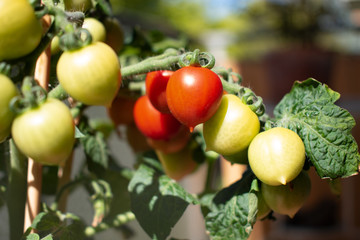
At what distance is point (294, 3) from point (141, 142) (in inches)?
94.2

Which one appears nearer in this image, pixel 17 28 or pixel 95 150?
pixel 17 28

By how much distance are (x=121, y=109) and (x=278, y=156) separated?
1.00 ft

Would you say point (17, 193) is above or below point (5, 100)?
below

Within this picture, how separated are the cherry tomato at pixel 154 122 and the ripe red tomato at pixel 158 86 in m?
0.07

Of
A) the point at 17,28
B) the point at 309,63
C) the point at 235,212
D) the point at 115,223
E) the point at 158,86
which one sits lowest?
the point at 309,63

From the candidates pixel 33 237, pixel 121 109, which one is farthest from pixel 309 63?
pixel 33 237

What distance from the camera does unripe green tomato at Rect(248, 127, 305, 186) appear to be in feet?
A: 1.24

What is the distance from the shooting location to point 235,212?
0.45m

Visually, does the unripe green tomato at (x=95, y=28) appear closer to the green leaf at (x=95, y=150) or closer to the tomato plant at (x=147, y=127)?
the tomato plant at (x=147, y=127)

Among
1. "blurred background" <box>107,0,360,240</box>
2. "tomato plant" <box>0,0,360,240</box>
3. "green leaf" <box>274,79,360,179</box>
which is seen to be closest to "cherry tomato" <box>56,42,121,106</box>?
"tomato plant" <box>0,0,360,240</box>

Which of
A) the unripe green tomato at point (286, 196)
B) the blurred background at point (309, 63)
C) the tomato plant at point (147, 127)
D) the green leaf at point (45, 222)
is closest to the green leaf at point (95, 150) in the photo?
the tomato plant at point (147, 127)

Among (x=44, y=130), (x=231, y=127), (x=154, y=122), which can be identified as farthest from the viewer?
(x=154, y=122)

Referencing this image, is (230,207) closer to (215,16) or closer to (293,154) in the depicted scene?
(293,154)

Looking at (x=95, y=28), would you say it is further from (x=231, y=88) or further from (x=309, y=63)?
(x=309, y=63)
